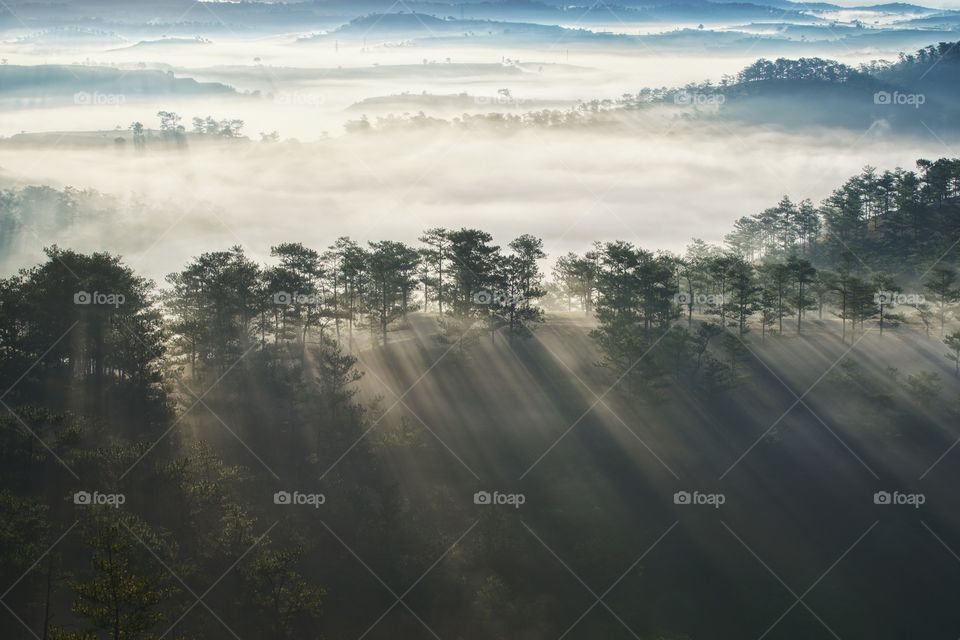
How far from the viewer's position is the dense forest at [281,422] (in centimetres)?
5859

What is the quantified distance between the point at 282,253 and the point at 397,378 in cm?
2109

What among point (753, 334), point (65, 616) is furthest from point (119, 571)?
point (753, 334)

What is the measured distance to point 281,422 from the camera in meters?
87.1
